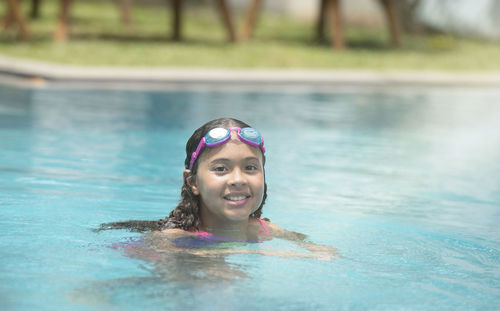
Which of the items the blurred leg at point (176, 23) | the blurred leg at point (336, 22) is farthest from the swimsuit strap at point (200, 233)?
the blurred leg at point (176, 23)

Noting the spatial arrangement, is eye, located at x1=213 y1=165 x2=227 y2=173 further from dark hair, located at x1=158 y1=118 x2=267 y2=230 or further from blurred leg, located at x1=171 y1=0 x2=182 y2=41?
blurred leg, located at x1=171 y1=0 x2=182 y2=41

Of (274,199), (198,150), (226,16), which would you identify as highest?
(226,16)

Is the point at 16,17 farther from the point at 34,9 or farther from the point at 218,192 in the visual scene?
the point at 218,192

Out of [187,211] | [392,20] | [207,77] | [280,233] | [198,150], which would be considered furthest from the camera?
[392,20]

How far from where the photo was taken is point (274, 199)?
236 inches

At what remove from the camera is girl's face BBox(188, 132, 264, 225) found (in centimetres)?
392

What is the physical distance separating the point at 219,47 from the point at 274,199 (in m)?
9.81

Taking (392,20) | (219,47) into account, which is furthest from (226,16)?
(392,20)

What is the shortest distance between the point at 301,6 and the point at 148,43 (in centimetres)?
802

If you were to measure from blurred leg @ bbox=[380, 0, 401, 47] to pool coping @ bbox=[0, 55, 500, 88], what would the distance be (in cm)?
269

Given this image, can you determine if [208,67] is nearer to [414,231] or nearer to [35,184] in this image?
[35,184]

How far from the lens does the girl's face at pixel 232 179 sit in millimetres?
3920

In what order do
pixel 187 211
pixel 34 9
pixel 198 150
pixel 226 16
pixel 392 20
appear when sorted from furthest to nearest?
pixel 34 9 < pixel 392 20 < pixel 226 16 < pixel 187 211 < pixel 198 150

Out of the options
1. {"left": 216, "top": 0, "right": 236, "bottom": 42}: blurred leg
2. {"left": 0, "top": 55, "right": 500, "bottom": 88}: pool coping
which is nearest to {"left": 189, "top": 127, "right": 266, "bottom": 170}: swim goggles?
{"left": 0, "top": 55, "right": 500, "bottom": 88}: pool coping
